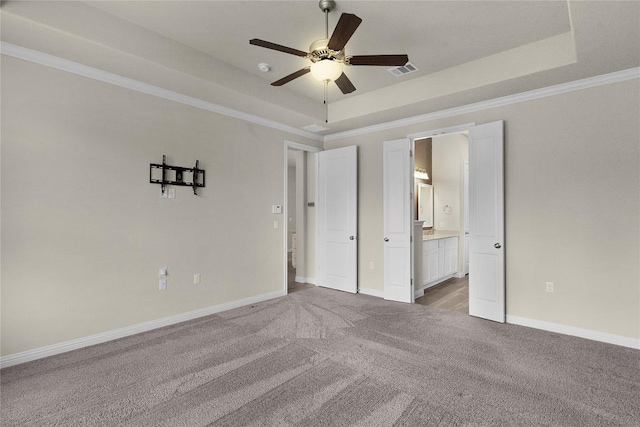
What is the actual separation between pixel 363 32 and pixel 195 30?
1.55 meters

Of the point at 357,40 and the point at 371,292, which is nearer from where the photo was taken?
the point at 357,40

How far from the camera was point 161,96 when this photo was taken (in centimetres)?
355

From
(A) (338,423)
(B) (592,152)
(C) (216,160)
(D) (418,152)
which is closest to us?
(A) (338,423)

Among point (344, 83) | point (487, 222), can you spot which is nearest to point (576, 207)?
point (487, 222)

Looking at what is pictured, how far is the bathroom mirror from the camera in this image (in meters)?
6.61

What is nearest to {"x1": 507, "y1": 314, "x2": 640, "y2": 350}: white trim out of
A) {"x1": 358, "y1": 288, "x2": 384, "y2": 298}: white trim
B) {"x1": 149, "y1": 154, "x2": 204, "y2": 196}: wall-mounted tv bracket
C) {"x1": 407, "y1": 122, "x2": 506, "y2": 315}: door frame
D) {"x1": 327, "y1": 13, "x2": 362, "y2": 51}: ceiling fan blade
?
{"x1": 358, "y1": 288, "x2": 384, "y2": 298}: white trim

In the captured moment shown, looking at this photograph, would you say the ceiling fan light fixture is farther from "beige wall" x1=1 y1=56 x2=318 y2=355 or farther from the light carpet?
the light carpet

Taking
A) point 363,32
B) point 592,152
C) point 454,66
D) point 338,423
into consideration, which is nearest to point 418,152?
point 454,66

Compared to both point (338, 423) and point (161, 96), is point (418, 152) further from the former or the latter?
point (338, 423)

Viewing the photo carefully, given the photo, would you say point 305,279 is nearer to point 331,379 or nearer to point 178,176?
point 178,176

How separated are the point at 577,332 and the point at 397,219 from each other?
234 cm

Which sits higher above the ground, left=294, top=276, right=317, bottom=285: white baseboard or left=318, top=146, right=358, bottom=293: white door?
left=318, top=146, right=358, bottom=293: white door

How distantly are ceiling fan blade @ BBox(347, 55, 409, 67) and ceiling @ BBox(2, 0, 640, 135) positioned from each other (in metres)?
0.47

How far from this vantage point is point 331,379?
245 centimetres
